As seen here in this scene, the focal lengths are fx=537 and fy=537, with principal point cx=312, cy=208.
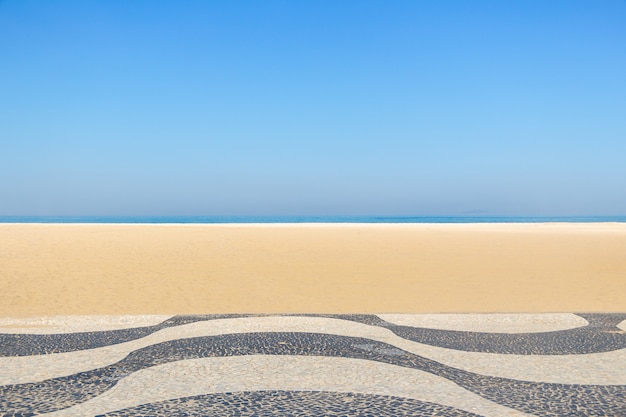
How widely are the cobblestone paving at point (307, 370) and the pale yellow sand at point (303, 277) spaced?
3216mm

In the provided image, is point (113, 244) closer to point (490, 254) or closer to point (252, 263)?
point (252, 263)

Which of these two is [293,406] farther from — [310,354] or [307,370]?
[310,354]

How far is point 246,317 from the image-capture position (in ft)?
32.2

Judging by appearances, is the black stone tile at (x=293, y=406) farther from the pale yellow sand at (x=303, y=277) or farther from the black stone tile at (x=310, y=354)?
the pale yellow sand at (x=303, y=277)

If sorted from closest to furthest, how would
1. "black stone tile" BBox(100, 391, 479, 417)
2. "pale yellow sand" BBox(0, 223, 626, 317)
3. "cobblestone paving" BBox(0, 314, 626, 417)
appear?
1. "black stone tile" BBox(100, 391, 479, 417)
2. "cobblestone paving" BBox(0, 314, 626, 417)
3. "pale yellow sand" BBox(0, 223, 626, 317)

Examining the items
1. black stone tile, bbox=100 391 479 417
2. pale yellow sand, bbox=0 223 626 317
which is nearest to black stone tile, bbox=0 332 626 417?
black stone tile, bbox=100 391 479 417

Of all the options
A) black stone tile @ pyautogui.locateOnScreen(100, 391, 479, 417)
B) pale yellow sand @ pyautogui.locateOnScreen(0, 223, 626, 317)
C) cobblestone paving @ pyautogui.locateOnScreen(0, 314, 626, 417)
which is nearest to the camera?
black stone tile @ pyautogui.locateOnScreen(100, 391, 479, 417)

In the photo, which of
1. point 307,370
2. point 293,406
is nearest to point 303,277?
point 307,370

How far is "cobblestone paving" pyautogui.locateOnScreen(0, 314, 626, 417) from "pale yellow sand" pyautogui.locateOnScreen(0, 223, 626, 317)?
3216 mm

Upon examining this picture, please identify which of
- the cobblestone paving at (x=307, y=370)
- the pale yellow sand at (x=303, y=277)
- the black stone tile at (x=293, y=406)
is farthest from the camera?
the pale yellow sand at (x=303, y=277)

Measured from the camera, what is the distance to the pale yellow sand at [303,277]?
494 inches

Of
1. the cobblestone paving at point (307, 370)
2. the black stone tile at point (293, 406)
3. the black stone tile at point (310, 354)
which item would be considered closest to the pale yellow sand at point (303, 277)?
the cobblestone paving at point (307, 370)

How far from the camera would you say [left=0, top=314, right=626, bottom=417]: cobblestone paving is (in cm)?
530

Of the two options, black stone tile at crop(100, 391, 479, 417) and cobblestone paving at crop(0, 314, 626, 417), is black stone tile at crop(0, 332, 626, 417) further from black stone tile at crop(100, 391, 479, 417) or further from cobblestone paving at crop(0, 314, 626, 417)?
black stone tile at crop(100, 391, 479, 417)
